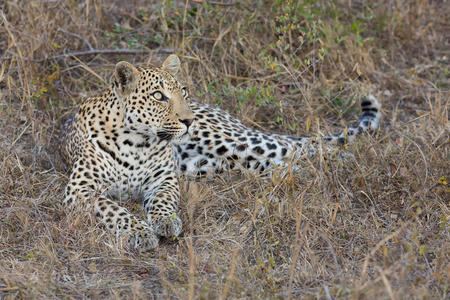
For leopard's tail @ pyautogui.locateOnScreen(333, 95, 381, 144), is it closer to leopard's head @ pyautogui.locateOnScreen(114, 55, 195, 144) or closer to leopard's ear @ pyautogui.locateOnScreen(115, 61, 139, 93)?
leopard's head @ pyautogui.locateOnScreen(114, 55, 195, 144)

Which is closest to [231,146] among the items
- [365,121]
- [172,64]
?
[172,64]

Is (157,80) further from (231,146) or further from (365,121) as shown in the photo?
(365,121)

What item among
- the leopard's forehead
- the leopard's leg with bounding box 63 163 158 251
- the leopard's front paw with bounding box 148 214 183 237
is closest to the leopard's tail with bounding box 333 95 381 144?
the leopard's forehead

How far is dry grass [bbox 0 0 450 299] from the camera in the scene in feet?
13.2

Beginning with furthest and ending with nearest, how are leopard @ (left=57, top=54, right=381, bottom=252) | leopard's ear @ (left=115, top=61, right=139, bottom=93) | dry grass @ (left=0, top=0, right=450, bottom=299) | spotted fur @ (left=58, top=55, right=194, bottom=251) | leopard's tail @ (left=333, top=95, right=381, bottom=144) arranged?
leopard's tail @ (left=333, top=95, right=381, bottom=144), leopard's ear @ (left=115, top=61, right=139, bottom=93), spotted fur @ (left=58, top=55, right=194, bottom=251), leopard @ (left=57, top=54, right=381, bottom=252), dry grass @ (left=0, top=0, right=450, bottom=299)

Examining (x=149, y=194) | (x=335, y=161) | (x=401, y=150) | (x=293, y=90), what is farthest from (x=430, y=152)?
(x=149, y=194)

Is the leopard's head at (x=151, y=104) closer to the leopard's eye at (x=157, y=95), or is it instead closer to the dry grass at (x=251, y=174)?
the leopard's eye at (x=157, y=95)

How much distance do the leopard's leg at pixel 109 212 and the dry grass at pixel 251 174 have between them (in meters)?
0.11

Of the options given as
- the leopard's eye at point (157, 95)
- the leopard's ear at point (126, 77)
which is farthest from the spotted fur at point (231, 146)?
the leopard's ear at point (126, 77)

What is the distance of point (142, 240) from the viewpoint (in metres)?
4.59

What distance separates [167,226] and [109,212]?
0.53m

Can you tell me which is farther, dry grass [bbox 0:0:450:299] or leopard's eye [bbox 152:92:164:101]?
leopard's eye [bbox 152:92:164:101]

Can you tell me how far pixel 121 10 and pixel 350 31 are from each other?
10.3 feet

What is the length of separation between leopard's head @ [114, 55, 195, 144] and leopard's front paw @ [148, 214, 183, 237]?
0.79 metres
